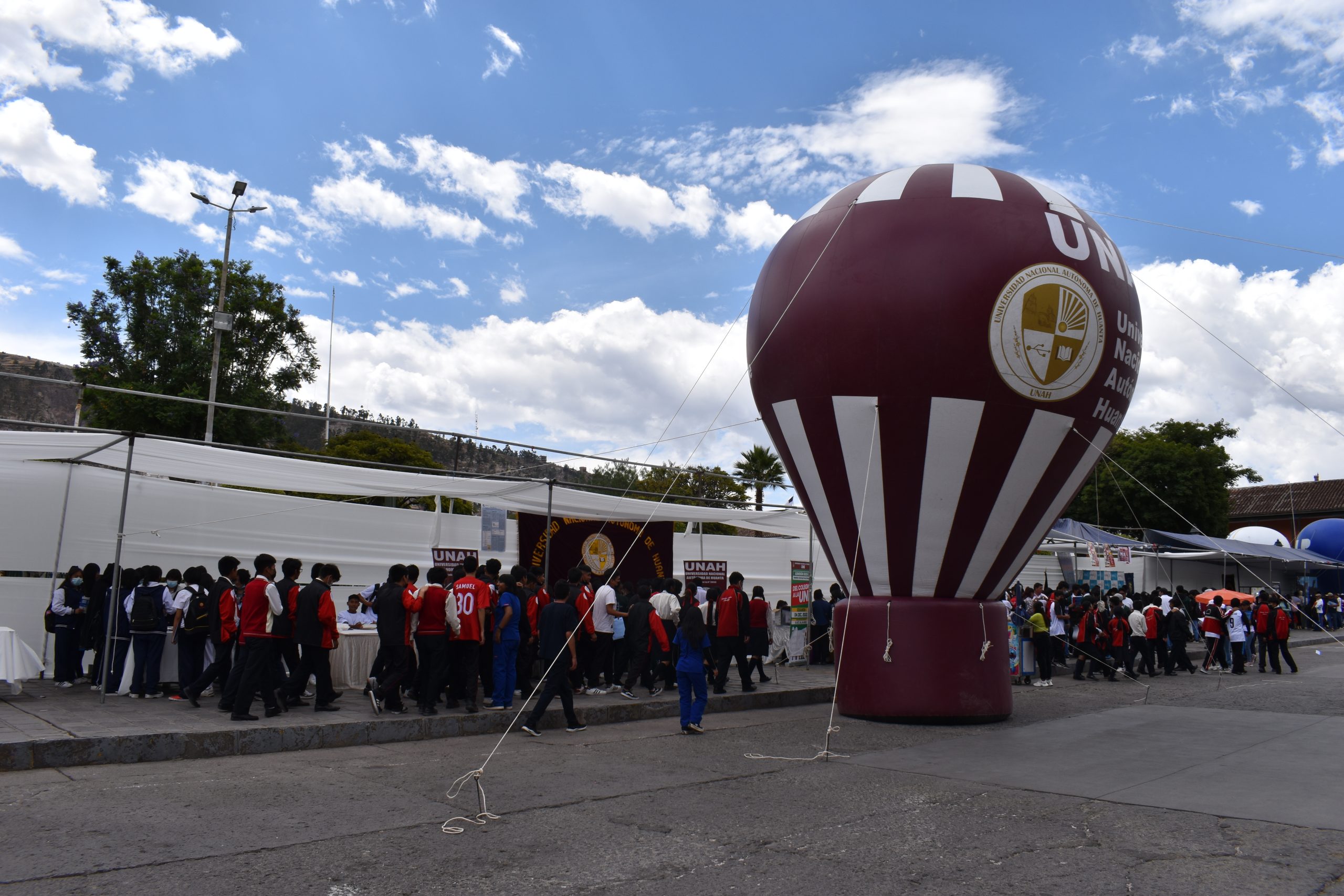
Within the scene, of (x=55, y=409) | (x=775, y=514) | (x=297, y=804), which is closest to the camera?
(x=297, y=804)

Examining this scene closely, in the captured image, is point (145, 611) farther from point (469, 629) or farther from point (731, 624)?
point (731, 624)

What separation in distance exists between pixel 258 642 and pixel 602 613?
423 centimetres

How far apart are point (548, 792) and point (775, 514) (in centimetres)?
1107

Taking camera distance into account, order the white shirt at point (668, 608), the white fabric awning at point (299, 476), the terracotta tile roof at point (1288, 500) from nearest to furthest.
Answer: the white fabric awning at point (299, 476) < the white shirt at point (668, 608) < the terracotta tile roof at point (1288, 500)

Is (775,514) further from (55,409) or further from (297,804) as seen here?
(55,409)

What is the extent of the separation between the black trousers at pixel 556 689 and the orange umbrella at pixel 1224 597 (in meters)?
15.8

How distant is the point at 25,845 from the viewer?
4.92m

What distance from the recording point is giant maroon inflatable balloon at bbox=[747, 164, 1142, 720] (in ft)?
30.2

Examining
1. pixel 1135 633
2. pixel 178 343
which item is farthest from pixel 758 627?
pixel 178 343

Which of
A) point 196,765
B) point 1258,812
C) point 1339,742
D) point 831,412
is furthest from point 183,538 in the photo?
point 1339,742

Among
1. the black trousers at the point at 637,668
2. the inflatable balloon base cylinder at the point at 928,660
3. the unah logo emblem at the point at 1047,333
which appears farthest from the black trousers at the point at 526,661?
the unah logo emblem at the point at 1047,333

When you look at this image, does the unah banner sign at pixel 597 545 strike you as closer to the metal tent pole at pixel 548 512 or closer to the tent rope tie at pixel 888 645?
the metal tent pole at pixel 548 512

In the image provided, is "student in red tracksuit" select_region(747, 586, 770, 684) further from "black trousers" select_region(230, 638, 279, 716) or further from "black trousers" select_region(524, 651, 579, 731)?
"black trousers" select_region(230, 638, 279, 716)

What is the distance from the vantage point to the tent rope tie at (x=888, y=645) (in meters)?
9.82
